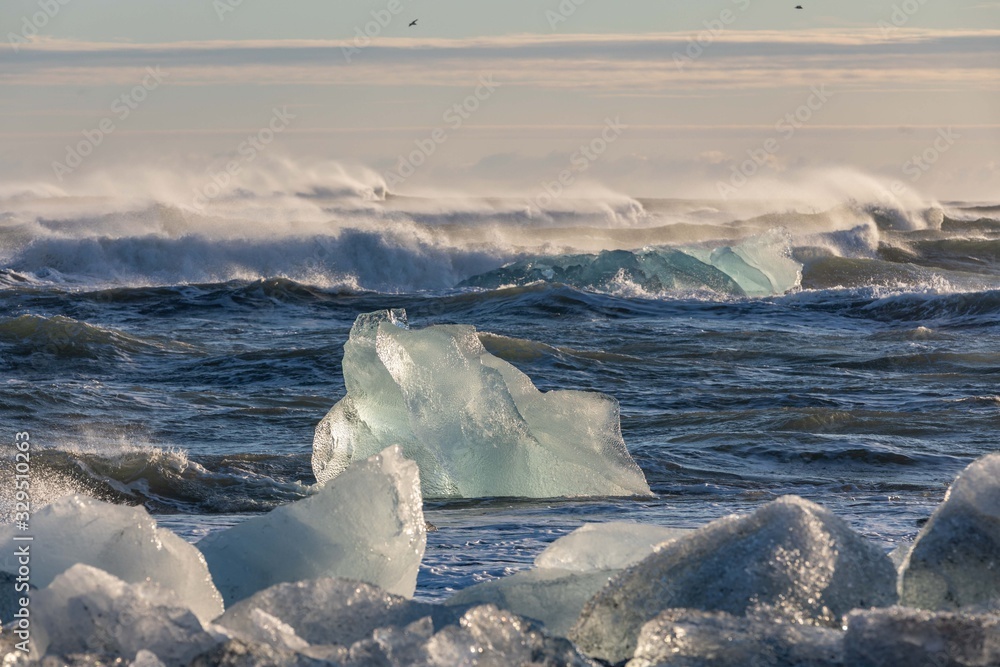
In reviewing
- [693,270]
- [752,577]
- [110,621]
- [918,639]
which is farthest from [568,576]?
[693,270]

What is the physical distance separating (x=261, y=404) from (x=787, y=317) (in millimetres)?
8804

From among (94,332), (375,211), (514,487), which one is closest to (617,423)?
(514,487)

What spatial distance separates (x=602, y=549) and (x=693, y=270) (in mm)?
17578

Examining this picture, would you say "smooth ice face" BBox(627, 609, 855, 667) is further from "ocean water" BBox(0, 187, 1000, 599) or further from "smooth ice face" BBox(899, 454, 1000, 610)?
"ocean water" BBox(0, 187, 1000, 599)

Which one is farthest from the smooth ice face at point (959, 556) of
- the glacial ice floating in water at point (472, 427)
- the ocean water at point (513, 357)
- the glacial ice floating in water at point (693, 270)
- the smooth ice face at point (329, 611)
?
the glacial ice floating in water at point (693, 270)

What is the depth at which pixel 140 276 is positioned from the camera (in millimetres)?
26297

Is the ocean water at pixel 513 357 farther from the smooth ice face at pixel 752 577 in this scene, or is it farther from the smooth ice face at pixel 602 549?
the smooth ice face at pixel 752 577

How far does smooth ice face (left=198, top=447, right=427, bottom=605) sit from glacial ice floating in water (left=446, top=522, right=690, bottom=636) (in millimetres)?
216

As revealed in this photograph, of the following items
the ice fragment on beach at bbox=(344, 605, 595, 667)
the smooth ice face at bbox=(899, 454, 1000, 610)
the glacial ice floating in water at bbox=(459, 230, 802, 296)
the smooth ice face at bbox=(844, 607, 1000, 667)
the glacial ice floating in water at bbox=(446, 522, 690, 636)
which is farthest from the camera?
the glacial ice floating in water at bbox=(459, 230, 802, 296)

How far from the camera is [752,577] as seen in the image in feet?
9.31

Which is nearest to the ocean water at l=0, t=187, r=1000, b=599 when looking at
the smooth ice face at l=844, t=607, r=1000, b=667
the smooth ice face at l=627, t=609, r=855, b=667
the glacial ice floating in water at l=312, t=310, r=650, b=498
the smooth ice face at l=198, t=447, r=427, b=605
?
the glacial ice floating in water at l=312, t=310, r=650, b=498

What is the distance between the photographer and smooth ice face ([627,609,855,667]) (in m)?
2.46

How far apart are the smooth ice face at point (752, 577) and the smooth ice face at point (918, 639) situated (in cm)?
28

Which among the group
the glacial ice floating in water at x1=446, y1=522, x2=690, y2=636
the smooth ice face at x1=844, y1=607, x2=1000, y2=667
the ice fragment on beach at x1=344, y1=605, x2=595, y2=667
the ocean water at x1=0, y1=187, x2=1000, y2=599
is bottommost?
the ocean water at x1=0, y1=187, x2=1000, y2=599
